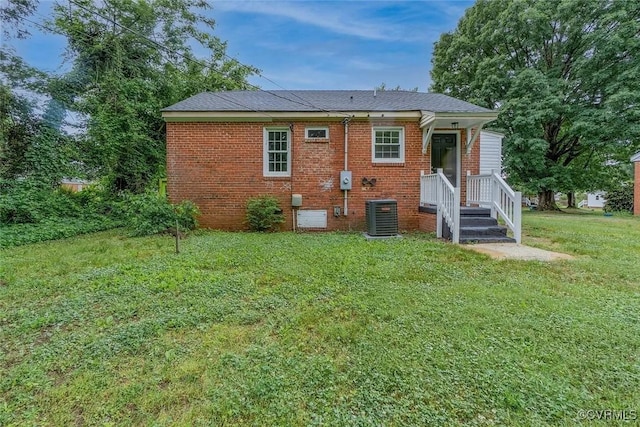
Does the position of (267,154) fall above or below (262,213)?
above

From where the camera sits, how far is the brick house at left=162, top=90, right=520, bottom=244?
8.55 m

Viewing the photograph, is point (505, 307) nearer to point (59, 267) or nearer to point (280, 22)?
point (59, 267)

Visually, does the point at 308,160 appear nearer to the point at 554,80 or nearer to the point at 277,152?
the point at 277,152

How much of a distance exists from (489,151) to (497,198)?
3038mm

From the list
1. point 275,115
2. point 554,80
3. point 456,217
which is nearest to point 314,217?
point 275,115

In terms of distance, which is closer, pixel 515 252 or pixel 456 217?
pixel 515 252

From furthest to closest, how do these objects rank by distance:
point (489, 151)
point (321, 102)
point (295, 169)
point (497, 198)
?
point (489, 151) → point (321, 102) → point (295, 169) → point (497, 198)

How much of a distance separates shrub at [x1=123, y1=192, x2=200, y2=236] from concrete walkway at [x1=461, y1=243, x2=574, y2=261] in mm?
6838

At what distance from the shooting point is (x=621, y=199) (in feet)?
62.2

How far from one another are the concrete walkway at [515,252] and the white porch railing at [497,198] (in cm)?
54

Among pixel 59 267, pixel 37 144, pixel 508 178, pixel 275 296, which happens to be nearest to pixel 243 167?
pixel 59 267

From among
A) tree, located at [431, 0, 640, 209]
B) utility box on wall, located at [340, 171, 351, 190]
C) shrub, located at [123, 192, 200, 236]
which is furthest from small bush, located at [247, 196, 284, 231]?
tree, located at [431, 0, 640, 209]
